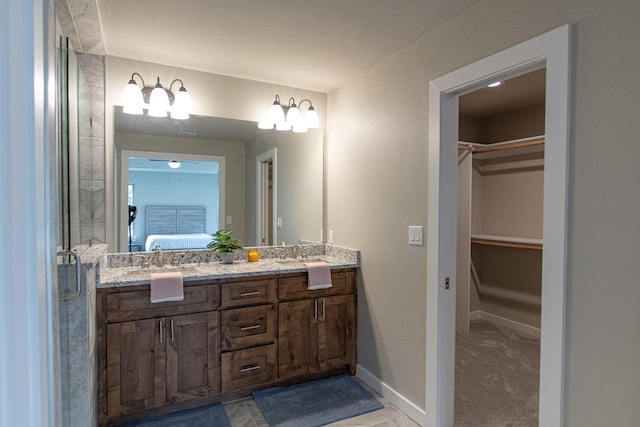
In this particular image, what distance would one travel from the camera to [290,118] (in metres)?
3.13

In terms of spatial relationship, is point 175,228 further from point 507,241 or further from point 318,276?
point 507,241

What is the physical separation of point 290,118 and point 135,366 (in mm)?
2143

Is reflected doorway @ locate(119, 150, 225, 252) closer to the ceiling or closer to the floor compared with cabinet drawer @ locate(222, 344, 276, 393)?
closer to the ceiling

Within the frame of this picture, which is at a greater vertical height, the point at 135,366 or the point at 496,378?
the point at 135,366

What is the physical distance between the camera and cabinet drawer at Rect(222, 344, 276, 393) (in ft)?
8.21

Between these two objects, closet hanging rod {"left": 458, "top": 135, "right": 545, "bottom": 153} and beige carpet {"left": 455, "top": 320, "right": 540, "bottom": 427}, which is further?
closet hanging rod {"left": 458, "top": 135, "right": 545, "bottom": 153}

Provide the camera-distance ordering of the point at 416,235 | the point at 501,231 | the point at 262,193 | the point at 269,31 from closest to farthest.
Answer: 1. the point at 269,31
2. the point at 416,235
3. the point at 262,193
4. the point at 501,231

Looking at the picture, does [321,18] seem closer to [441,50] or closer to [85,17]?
[441,50]

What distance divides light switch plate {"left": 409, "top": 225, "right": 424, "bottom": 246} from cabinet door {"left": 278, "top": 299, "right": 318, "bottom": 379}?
918 millimetres

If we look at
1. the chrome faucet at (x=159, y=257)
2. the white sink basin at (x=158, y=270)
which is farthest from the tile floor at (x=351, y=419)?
the chrome faucet at (x=159, y=257)

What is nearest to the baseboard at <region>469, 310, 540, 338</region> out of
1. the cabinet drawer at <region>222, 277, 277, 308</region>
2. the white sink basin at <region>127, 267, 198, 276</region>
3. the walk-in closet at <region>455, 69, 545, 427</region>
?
the walk-in closet at <region>455, 69, 545, 427</region>

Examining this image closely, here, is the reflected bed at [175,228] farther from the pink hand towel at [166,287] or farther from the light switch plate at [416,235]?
the light switch plate at [416,235]

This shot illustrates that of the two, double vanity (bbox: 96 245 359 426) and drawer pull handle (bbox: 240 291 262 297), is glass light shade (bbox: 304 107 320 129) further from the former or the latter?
drawer pull handle (bbox: 240 291 262 297)

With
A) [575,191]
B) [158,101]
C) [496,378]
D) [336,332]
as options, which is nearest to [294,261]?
[336,332]
